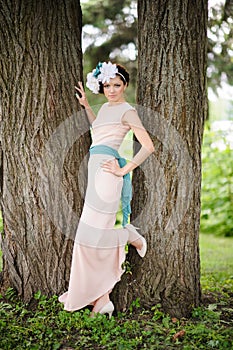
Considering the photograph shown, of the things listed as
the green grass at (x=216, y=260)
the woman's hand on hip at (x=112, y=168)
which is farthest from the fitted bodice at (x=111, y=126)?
the green grass at (x=216, y=260)

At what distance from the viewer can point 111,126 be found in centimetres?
395

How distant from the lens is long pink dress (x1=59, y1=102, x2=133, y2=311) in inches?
156

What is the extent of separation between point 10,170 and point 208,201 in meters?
5.47

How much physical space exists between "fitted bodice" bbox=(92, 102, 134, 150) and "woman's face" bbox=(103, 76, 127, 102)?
5 centimetres

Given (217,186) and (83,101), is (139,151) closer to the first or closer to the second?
(83,101)

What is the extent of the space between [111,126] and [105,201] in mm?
531

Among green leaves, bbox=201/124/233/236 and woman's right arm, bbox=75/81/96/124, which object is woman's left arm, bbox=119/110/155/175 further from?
green leaves, bbox=201/124/233/236

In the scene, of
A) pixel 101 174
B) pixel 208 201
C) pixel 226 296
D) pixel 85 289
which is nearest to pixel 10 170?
pixel 101 174

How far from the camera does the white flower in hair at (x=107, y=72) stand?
3936mm

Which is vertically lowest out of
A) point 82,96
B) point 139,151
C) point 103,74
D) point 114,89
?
point 139,151

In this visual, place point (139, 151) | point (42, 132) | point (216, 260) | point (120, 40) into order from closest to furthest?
point (139, 151) < point (42, 132) < point (216, 260) < point (120, 40)

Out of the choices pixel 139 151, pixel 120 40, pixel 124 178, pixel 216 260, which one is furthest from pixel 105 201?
pixel 120 40

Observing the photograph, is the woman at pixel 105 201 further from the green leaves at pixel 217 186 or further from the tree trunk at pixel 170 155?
the green leaves at pixel 217 186

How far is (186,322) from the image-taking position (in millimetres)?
4078
